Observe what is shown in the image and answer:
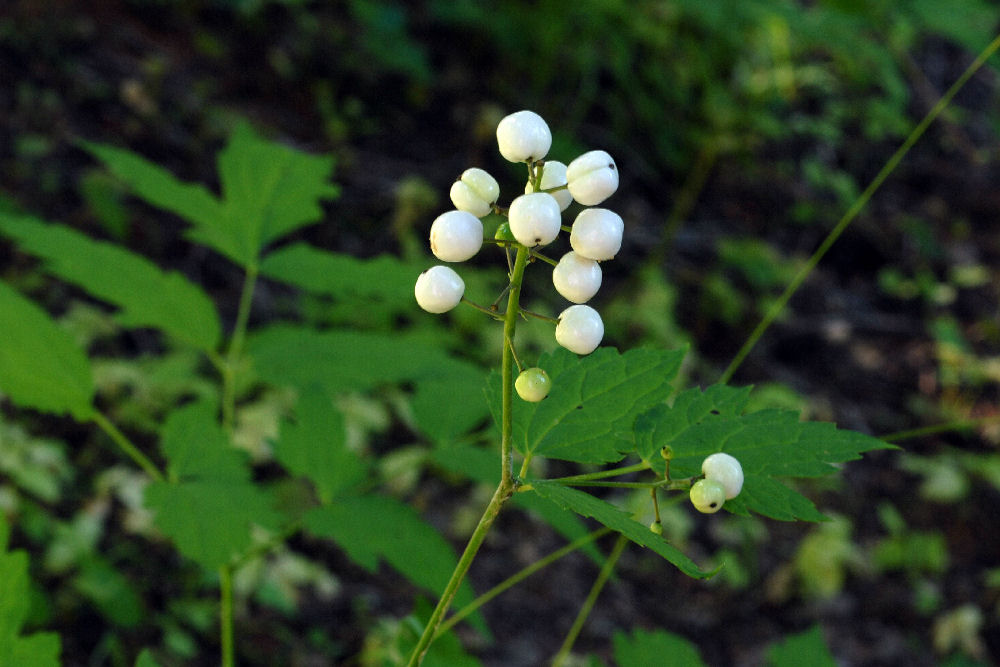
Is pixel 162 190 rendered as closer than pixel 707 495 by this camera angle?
No

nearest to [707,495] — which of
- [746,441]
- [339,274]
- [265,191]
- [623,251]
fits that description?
[746,441]

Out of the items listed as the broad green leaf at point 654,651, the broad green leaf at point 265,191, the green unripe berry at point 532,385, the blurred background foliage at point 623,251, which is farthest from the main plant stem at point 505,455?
the broad green leaf at point 265,191

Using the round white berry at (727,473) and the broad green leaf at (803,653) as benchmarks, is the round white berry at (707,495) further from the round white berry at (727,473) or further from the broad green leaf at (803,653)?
the broad green leaf at (803,653)

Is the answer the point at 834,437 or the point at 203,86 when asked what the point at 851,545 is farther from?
the point at 203,86

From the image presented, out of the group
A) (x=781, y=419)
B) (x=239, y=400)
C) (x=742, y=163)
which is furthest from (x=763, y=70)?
(x=781, y=419)

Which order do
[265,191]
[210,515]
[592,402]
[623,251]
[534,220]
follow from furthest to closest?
[623,251], [265,191], [210,515], [592,402], [534,220]

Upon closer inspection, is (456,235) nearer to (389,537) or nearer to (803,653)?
(389,537)
